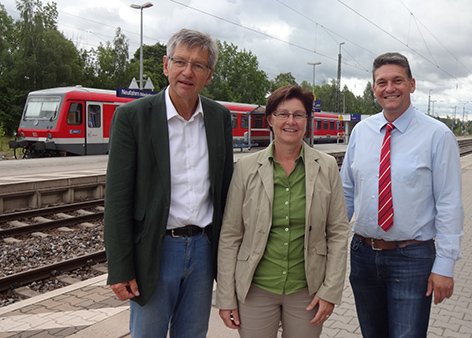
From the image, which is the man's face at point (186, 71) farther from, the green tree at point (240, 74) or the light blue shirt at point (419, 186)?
the green tree at point (240, 74)

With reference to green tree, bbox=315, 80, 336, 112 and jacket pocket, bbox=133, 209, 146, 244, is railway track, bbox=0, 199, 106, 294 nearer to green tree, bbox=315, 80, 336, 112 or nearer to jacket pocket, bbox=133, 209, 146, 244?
jacket pocket, bbox=133, 209, 146, 244

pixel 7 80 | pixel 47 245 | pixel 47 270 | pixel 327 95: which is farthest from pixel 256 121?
pixel 327 95

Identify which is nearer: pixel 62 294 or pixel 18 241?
pixel 62 294

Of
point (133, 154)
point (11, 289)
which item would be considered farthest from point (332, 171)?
point (11, 289)

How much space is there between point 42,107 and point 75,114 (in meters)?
1.64

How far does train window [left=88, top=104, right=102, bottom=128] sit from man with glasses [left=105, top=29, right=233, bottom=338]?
1839 cm

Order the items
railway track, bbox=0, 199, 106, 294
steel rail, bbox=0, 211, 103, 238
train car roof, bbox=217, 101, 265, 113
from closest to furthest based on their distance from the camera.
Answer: railway track, bbox=0, 199, 106, 294 → steel rail, bbox=0, 211, 103, 238 → train car roof, bbox=217, 101, 265, 113

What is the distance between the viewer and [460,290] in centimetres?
521

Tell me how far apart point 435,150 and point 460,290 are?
3.29 m

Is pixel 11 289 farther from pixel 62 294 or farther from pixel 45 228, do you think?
pixel 45 228

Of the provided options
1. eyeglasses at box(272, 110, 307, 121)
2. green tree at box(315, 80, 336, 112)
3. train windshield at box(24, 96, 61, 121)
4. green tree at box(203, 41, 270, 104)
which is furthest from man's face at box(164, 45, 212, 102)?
green tree at box(315, 80, 336, 112)

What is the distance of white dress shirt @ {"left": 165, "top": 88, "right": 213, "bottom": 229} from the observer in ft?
7.92

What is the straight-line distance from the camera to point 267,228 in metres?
2.40

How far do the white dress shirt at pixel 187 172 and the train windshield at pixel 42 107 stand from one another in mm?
18234
